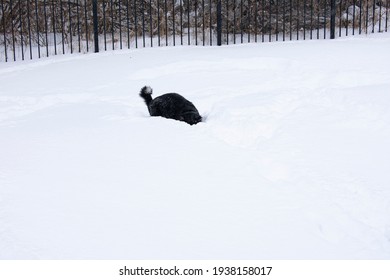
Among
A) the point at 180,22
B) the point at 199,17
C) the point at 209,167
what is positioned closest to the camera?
the point at 209,167

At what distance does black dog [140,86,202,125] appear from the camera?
20.3ft

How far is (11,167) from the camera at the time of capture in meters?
4.76

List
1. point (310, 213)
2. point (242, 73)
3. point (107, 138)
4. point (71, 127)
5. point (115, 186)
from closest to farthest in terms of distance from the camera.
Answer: point (310, 213) → point (115, 186) → point (107, 138) → point (71, 127) → point (242, 73)

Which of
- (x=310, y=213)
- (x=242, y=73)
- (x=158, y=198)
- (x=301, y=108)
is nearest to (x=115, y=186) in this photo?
(x=158, y=198)

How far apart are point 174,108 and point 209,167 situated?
187 cm

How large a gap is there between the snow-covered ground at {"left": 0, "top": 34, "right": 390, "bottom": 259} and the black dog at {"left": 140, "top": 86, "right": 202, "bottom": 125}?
0.19 m

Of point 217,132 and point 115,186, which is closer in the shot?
point 115,186

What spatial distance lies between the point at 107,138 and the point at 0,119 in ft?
6.06

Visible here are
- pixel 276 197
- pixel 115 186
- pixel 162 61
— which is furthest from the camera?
pixel 162 61

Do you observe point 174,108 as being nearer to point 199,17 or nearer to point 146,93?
point 146,93

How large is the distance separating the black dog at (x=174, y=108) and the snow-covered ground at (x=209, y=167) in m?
0.19

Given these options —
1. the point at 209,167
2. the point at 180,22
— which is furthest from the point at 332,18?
the point at 209,167

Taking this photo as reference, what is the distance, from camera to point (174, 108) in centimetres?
Result: 638

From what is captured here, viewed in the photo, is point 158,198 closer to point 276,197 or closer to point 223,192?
point 223,192
